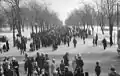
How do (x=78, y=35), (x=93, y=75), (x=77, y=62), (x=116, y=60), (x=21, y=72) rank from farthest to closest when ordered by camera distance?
(x=78, y=35) < (x=116, y=60) < (x=21, y=72) < (x=93, y=75) < (x=77, y=62)

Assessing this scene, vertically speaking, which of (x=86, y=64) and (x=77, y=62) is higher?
(x=77, y=62)

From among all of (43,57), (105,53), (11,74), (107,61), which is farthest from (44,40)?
(11,74)

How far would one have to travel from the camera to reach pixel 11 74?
39.0ft

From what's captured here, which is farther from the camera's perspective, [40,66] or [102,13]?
[102,13]

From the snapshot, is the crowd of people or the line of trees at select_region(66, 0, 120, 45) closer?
the crowd of people

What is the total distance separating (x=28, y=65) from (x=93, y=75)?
167 inches

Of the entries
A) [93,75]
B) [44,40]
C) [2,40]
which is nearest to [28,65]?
[93,75]

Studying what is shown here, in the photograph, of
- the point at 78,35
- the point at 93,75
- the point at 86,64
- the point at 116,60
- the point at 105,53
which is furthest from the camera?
the point at 78,35

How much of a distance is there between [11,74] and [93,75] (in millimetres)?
5377

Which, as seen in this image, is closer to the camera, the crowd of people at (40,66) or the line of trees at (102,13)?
the crowd of people at (40,66)

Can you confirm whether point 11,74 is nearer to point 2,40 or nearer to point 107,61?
point 107,61

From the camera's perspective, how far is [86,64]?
59.9ft

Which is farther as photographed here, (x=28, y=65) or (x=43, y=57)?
(x=43, y=57)

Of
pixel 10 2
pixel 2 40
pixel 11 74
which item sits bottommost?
pixel 2 40
